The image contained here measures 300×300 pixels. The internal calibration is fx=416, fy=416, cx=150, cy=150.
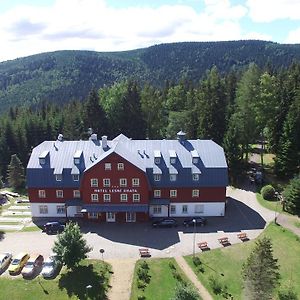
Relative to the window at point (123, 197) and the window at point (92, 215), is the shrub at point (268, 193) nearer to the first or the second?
the window at point (123, 197)

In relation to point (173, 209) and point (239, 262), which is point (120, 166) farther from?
point (239, 262)

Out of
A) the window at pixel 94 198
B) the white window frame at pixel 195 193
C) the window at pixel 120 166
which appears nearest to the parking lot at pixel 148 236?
the window at pixel 94 198

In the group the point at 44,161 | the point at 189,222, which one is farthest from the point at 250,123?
the point at 44,161

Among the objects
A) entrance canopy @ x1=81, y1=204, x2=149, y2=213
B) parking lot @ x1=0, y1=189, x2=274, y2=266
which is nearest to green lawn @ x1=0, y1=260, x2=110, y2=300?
parking lot @ x1=0, y1=189, x2=274, y2=266

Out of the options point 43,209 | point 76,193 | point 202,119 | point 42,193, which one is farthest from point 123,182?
point 202,119

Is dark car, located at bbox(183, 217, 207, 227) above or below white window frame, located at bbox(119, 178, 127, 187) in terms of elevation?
below

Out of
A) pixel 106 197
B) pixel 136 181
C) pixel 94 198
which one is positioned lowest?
pixel 94 198

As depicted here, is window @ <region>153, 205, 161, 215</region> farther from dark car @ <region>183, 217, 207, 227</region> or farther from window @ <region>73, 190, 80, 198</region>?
window @ <region>73, 190, 80, 198</region>
